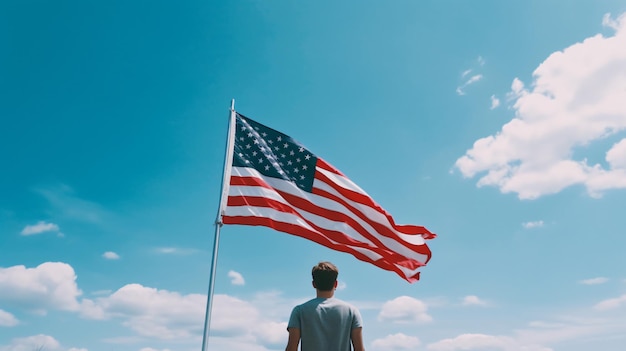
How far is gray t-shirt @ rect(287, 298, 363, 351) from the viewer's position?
598cm

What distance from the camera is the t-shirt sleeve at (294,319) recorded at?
237 inches

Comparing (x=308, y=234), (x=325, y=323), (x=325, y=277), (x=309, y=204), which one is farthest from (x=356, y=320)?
(x=309, y=204)

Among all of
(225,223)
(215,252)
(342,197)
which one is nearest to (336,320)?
(215,252)

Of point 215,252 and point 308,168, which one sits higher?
point 308,168

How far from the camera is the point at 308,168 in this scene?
11.5 metres

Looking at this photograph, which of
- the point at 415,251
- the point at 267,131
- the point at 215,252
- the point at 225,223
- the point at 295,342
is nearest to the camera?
the point at 295,342

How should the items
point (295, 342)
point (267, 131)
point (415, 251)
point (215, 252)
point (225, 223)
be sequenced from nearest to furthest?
point (295, 342)
point (215, 252)
point (225, 223)
point (415, 251)
point (267, 131)

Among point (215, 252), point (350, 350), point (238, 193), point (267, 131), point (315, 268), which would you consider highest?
point (267, 131)

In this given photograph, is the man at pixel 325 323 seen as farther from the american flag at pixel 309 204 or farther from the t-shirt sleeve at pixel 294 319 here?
the american flag at pixel 309 204

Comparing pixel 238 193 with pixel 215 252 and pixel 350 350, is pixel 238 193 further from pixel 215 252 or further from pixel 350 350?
pixel 350 350

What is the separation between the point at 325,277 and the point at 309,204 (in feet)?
16.7

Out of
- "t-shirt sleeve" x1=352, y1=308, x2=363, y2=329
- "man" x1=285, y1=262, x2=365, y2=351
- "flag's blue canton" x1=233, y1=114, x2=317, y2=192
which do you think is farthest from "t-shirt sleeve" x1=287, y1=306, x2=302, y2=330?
"flag's blue canton" x1=233, y1=114, x2=317, y2=192

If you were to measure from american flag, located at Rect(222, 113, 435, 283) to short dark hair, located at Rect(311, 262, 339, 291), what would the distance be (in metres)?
4.48

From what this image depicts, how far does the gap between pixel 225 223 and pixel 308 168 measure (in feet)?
7.17
